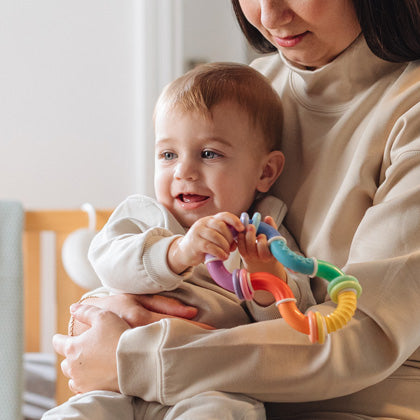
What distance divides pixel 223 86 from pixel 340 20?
0.21 metres

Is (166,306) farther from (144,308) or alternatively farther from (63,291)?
(63,291)

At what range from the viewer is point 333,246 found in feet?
3.52

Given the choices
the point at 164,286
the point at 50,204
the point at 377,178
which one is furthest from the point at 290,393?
the point at 50,204

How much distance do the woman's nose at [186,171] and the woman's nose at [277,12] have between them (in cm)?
25

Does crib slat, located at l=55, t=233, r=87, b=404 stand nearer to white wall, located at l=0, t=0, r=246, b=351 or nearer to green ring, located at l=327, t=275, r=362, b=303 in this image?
white wall, located at l=0, t=0, r=246, b=351

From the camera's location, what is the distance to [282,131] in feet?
4.10

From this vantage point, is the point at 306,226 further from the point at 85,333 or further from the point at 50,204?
the point at 50,204

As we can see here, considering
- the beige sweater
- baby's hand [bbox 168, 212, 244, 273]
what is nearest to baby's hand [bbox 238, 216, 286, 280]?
baby's hand [bbox 168, 212, 244, 273]

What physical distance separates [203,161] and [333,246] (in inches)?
9.7

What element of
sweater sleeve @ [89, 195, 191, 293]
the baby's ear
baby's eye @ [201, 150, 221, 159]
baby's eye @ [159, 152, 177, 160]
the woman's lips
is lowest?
sweater sleeve @ [89, 195, 191, 293]

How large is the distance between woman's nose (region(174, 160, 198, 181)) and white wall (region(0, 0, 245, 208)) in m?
1.34

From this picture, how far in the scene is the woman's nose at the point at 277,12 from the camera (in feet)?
3.47

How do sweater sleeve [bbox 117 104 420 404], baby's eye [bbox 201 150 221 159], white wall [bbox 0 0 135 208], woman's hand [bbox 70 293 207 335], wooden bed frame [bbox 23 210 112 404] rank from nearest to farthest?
sweater sleeve [bbox 117 104 420 404] < woman's hand [bbox 70 293 207 335] < baby's eye [bbox 201 150 221 159] < wooden bed frame [bbox 23 210 112 404] < white wall [bbox 0 0 135 208]

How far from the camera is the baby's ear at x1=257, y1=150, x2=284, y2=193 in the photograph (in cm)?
121
